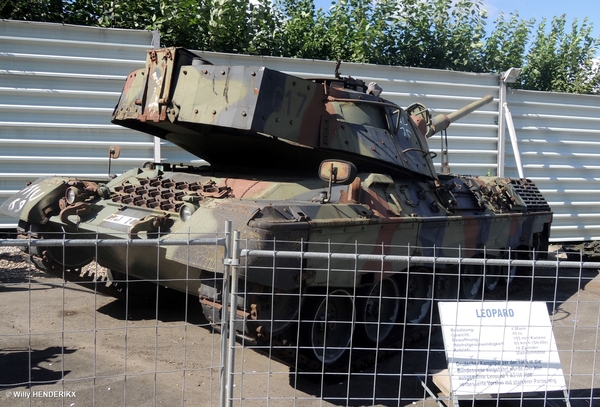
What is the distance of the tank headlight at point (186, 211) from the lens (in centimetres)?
596

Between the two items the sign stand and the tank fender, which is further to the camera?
the tank fender

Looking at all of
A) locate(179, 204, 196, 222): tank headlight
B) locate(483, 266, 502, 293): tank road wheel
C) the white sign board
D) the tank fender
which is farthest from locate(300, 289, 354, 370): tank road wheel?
locate(483, 266, 502, 293): tank road wheel

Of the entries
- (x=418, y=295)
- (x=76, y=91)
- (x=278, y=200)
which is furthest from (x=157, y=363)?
(x=76, y=91)

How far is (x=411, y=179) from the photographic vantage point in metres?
8.05

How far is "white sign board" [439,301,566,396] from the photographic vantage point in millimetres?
4504

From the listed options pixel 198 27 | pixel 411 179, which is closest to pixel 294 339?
pixel 411 179

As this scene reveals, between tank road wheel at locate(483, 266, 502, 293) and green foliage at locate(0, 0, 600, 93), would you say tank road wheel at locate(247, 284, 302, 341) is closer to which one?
tank road wheel at locate(483, 266, 502, 293)

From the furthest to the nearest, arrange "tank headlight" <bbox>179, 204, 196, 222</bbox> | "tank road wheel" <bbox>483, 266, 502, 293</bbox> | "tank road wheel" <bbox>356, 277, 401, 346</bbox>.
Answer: "tank road wheel" <bbox>483, 266, 502, 293</bbox> → "tank road wheel" <bbox>356, 277, 401, 346</bbox> → "tank headlight" <bbox>179, 204, 196, 222</bbox>

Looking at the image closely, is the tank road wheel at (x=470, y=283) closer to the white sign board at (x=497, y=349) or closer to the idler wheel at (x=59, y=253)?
the white sign board at (x=497, y=349)

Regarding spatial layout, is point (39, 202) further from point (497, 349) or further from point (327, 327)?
point (497, 349)

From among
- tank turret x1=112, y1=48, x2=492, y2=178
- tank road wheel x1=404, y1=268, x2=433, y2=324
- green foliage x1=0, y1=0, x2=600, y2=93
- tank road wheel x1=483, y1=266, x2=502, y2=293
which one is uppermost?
green foliage x1=0, y1=0, x2=600, y2=93

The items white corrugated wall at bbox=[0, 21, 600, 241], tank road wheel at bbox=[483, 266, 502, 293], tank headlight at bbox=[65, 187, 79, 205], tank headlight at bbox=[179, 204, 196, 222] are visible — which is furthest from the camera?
white corrugated wall at bbox=[0, 21, 600, 241]

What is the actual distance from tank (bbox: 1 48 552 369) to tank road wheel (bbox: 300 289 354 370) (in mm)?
16

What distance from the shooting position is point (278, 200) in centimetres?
605
